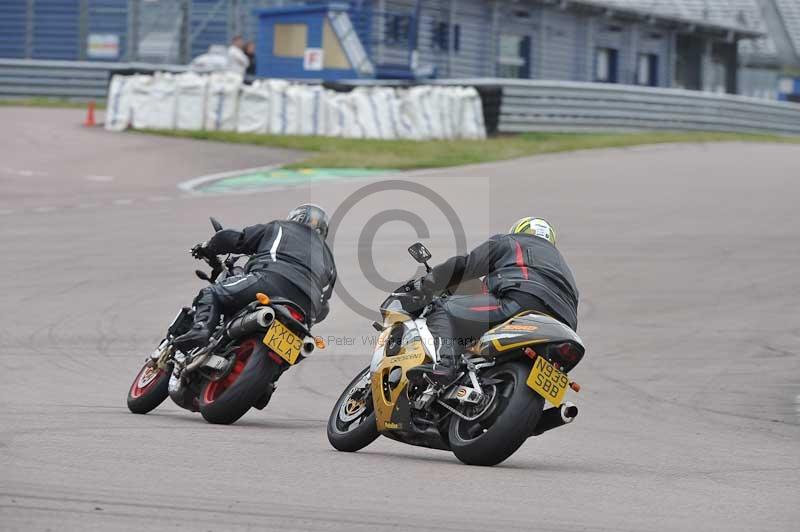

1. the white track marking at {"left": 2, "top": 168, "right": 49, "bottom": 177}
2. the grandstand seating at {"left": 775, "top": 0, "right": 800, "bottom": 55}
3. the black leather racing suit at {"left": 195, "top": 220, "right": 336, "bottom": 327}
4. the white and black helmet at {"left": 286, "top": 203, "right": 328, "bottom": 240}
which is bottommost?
the black leather racing suit at {"left": 195, "top": 220, "right": 336, "bottom": 327}

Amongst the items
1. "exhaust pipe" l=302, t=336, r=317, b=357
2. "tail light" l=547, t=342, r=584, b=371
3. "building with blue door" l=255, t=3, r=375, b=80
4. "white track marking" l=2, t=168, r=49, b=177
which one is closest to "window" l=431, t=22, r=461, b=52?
"building with blue door" l=255, t=3, r=375, b=80

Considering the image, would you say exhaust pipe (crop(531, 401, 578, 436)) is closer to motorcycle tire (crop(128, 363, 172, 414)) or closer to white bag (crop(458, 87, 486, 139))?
motorcycle tire (crop(128, 363, 172, 414))

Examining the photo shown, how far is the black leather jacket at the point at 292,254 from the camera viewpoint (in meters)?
8.39

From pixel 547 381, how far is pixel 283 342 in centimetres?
190

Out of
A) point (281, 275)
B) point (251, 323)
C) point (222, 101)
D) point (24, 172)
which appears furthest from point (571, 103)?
point (251, 323)

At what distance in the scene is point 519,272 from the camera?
7.03 metres

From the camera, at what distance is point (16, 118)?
28469mm

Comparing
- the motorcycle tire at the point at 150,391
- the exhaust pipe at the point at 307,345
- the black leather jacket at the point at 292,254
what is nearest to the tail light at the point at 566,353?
the exhaust pipe at the point at 307,345

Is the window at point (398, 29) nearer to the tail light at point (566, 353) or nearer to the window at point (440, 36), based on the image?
the window at point (440, 36)

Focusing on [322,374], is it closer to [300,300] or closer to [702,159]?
[300,300]

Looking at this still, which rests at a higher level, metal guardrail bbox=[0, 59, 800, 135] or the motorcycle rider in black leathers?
metal guardrail bbox=[0, 59, 800, 135]

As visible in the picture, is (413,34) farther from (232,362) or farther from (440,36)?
(232,362)

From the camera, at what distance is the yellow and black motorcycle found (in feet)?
21.2

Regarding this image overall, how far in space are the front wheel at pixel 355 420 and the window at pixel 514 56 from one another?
34.6 meters
